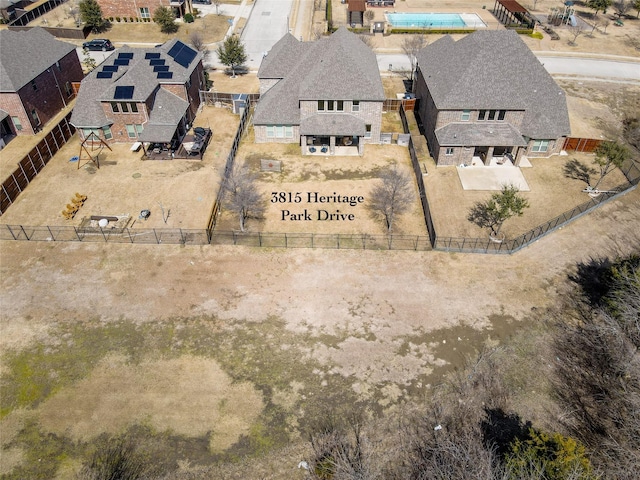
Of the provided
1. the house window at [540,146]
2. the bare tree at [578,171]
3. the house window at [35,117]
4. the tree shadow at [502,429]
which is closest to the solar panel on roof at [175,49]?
the house window at [35,117]

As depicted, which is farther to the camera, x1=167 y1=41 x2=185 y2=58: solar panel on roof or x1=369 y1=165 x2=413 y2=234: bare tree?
x1=167 y1=41 x2=185 y2=58: solar panel on roof

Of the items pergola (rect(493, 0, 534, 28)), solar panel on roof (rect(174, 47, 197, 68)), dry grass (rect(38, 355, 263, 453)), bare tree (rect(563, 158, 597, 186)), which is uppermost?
solar panel on roof (rect(174, 47, 197, 68))

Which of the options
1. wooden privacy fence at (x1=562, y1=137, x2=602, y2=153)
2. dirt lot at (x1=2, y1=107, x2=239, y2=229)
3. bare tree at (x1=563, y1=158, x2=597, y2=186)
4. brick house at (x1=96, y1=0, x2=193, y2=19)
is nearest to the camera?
dirt lot at (x1=2, y1=107, x2=239, y2=229)

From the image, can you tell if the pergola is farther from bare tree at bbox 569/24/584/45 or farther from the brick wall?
the brick wall

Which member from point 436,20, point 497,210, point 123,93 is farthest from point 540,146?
point 436,20

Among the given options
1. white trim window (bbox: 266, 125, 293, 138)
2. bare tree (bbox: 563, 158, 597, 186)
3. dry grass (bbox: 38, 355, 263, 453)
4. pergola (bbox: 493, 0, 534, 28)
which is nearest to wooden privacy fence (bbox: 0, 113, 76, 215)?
dry grass (bbox: 38, 355, 263, 453)

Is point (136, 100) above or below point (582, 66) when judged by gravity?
above

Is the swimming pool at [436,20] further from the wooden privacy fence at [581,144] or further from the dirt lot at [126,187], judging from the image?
the dirt lot at [126,187]

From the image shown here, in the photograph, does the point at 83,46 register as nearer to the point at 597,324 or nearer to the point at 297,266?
the point at 297,266

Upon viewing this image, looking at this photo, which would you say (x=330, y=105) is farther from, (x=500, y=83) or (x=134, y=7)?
(x=134, y=7)
